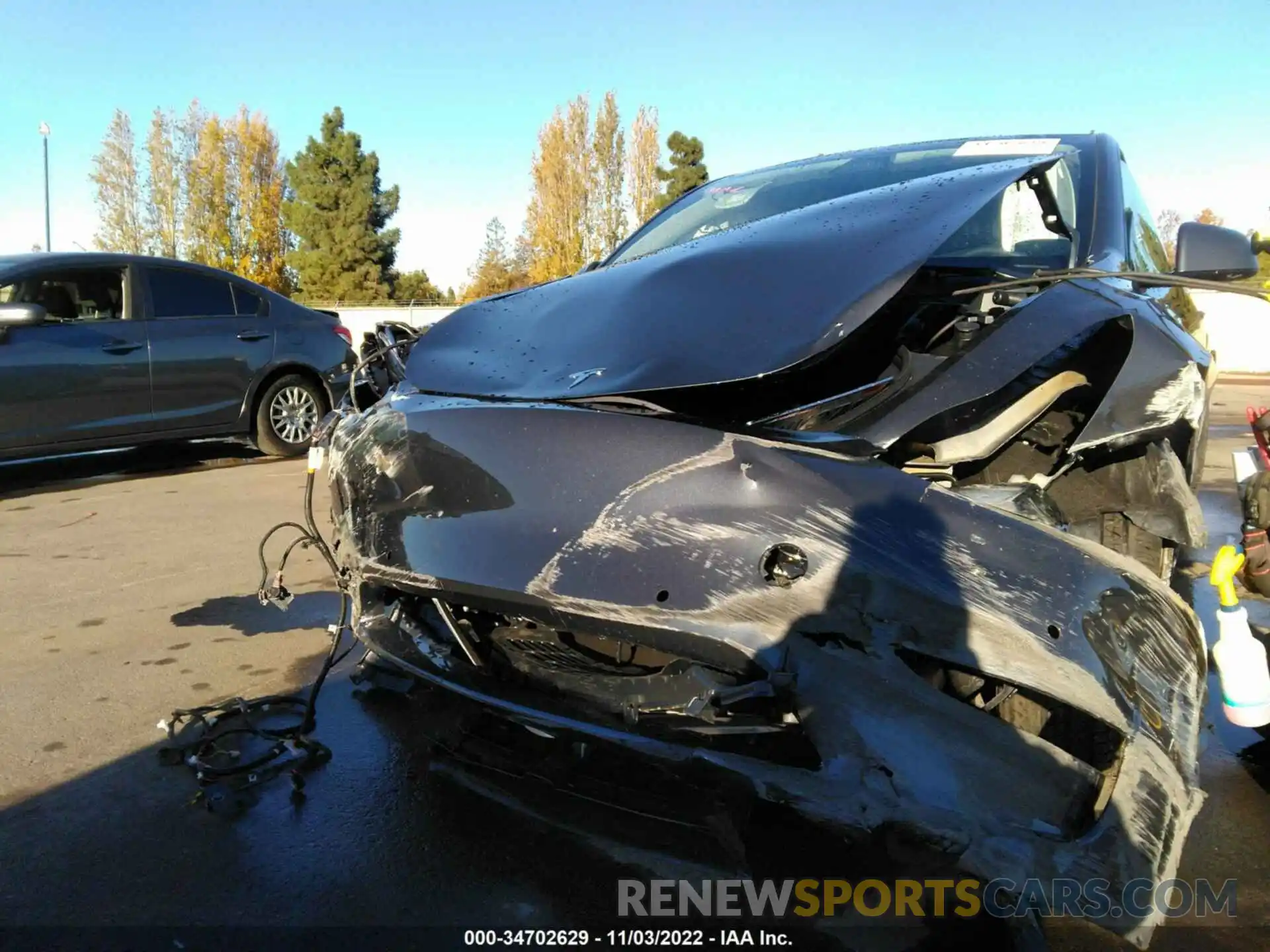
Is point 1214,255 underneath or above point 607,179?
underneath

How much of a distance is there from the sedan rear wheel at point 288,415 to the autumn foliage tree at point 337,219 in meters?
31.9

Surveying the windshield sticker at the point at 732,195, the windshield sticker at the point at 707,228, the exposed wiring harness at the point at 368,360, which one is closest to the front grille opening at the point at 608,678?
the exposed wiring harness at the point at 368,360

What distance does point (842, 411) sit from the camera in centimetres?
212

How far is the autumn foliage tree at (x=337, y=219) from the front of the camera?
3925 centimetres

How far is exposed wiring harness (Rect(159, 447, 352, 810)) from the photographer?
2.62 metres

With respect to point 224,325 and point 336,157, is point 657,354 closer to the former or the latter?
point 224,325

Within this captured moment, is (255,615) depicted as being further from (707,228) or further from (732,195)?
(732,195)

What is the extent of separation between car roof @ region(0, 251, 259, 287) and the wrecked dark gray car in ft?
17.1

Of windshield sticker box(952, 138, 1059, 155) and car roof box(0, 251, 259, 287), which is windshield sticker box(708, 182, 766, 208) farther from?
car roof box(0, 251, 259, 287)

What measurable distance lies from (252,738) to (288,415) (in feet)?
18.3

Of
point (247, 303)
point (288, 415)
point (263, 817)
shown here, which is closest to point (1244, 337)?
point (288, 415)

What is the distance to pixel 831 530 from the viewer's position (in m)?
1.75

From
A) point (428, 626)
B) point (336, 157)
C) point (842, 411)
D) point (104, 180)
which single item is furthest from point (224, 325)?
point (104, 180)

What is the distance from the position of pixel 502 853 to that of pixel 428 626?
22.2 inches
